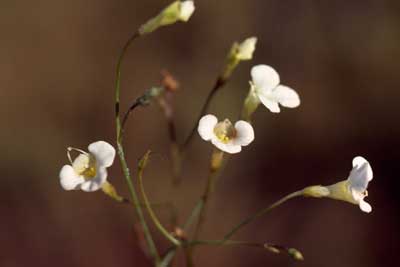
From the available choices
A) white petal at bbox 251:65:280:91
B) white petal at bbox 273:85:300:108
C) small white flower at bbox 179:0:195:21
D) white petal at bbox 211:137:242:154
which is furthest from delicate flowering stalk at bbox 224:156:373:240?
small white flower at bbox 179:0:195:21

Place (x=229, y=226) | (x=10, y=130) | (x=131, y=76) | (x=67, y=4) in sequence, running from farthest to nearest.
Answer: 1. (x=67, y=4)
2. (x=131, y=76)
3. (x=10, y=130)
4. (x=229, y=226)

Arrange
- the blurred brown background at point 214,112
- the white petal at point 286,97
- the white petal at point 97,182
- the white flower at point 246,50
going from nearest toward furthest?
the white petal at point 97,182
the white flower at point 246,50
the white petal at point 286,97
the blurred brown background at point 214,112

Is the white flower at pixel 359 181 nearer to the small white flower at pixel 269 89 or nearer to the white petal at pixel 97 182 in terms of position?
the small white flower at pixel 269 89

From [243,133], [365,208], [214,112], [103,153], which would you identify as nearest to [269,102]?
[243,133]

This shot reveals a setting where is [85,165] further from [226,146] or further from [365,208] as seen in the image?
[365,208]

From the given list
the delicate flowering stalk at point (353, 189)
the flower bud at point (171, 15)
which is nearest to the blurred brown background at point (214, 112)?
the delicate flowering stalk at point (353, 189)

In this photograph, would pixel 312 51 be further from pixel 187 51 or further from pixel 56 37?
pixel 56 37

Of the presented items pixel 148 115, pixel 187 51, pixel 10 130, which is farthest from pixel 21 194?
pixel 187 51
